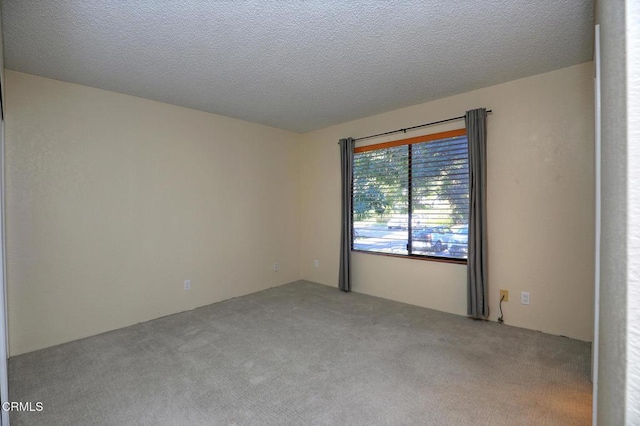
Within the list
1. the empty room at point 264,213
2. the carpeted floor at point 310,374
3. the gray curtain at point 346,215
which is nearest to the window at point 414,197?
the empty room at point 264,213

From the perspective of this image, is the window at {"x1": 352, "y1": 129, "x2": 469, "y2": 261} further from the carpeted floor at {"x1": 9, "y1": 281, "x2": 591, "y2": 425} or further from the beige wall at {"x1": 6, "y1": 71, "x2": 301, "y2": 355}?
the beige wall at {"x1": 6, "y1": 71, "x2": 301, "y2": 355}

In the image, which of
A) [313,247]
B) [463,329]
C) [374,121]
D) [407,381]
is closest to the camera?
[407,381]

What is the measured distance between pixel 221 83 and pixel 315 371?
2.76m

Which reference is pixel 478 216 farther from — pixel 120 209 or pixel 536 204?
pixel 120 209

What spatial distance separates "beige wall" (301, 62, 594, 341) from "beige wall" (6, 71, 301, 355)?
2.42 m

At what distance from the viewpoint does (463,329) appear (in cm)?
291

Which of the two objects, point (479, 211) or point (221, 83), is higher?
point (221, 83)

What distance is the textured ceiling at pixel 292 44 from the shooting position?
1839 millimetres

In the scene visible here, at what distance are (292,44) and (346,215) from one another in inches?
99.5

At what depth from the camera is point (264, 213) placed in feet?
14.8

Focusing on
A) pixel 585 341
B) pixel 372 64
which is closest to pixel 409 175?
pixel 372 64

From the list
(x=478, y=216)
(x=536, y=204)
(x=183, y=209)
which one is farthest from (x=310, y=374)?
(x=536, y=204)

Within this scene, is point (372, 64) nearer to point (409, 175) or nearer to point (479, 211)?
point (409, 175)

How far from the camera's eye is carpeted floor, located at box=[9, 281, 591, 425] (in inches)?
68.4
